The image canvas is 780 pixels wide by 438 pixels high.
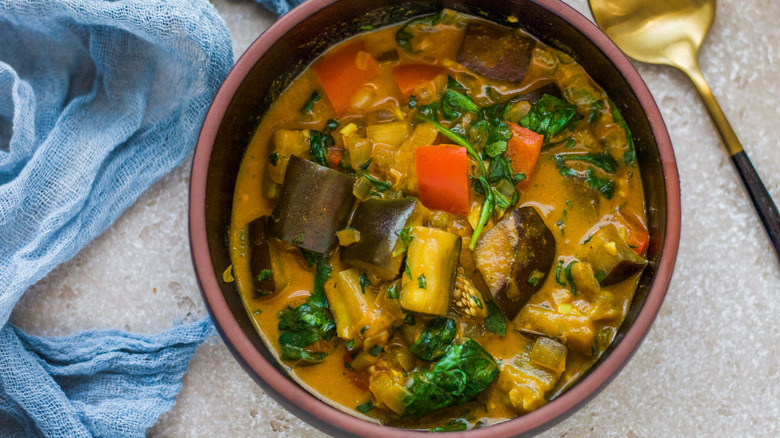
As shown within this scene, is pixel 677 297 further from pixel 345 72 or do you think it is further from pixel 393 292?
pixel 345 72

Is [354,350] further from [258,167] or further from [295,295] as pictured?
[258,167]

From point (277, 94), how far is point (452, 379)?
3.93ft

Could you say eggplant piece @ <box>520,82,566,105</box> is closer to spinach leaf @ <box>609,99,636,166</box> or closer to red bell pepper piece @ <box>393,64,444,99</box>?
spinach leaf @ <box>609,99,636,166</box>

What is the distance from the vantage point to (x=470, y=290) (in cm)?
242

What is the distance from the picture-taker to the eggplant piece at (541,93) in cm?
258

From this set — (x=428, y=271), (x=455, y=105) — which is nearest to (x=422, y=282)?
(x=428, y=271)

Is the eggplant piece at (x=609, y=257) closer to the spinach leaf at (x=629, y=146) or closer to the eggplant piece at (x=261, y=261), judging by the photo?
the spinach leaf at (x=629, y=146)

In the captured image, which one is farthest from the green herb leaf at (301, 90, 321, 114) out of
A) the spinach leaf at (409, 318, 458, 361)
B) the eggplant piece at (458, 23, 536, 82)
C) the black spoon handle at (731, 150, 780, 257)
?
the black spoon handle at (731, 150, 780, 257)

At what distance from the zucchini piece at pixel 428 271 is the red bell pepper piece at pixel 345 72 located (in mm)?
614

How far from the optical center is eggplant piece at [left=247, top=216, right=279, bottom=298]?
8.17 ft

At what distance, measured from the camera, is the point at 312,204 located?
7.85 ft

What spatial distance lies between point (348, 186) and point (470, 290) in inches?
21.3

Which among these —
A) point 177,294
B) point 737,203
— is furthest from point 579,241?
point 177,294

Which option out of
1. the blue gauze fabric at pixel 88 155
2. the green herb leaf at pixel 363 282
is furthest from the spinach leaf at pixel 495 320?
the blue gauze fabric at pixel 88 155
